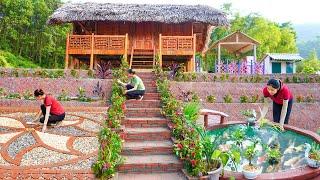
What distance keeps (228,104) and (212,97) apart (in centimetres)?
66

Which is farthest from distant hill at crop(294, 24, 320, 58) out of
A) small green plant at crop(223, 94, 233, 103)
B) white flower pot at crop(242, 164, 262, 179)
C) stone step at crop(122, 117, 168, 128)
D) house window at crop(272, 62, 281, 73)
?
white flower pot at crop(242, 164, 262, 179)

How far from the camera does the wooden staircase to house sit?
704 inches

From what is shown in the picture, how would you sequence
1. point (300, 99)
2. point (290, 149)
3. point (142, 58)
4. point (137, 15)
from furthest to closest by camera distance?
point (142, 58)
point (137, 15)
point (300, 99)
point (290, 149)

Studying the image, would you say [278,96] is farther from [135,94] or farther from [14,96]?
[14,96]

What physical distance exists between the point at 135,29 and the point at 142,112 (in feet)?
35.0

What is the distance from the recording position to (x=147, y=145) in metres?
6.60

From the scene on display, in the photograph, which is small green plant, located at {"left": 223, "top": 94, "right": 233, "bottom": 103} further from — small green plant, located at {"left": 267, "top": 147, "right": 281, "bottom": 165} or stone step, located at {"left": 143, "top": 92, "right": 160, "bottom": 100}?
small green plant, located at {"left": 267, "top": 147, "right": 281, "bottom": 165}

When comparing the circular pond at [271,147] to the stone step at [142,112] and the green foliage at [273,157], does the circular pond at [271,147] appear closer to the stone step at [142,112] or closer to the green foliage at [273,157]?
the green foliage at [273,157]

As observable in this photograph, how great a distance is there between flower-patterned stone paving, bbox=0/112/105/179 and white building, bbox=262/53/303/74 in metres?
19.5

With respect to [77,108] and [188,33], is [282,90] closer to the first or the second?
[77,108]

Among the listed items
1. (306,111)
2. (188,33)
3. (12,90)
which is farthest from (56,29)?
(306,111)

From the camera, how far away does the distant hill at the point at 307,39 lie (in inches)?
2594

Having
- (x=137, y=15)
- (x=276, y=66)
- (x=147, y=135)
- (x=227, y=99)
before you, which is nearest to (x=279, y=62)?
(x=276, y=66)

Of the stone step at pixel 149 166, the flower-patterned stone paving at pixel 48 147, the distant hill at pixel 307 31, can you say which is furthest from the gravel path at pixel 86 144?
the distant hill at pixel 307 31
